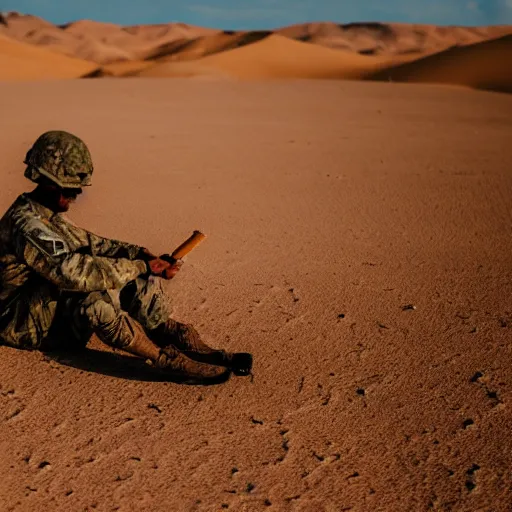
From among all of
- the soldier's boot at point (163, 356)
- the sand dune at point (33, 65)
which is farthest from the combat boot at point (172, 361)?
the sand dune at point (33, 65)

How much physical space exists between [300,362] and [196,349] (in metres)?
0.61

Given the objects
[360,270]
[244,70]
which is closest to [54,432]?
[360,270]

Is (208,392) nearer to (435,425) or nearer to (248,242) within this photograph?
(435,425)

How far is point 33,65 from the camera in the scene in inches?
1892

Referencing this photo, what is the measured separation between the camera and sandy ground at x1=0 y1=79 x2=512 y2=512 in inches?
99.9

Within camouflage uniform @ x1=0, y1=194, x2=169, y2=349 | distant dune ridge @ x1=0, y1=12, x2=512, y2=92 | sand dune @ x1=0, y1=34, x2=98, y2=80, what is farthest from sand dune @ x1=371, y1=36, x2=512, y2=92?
camouflage uniform @ x1=0, y1=194, x2=169, y2=349

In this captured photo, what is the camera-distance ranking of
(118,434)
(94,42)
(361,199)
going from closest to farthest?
(118,434)
(361,199)
(94,42)

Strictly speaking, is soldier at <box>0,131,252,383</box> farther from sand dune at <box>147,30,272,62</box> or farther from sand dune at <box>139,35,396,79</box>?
sand dune at <box>147,30,272,62</box>

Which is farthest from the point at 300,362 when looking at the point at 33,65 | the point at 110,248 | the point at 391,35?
the point at 391,35

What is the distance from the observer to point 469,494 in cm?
249

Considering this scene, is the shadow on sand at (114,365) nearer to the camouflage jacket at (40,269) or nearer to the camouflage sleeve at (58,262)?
the camouflage jacket at (40,269)

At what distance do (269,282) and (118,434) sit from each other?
6.86 ft

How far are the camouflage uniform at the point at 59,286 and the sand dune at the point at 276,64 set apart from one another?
125 feet

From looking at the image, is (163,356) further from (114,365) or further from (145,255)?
(145,255)
